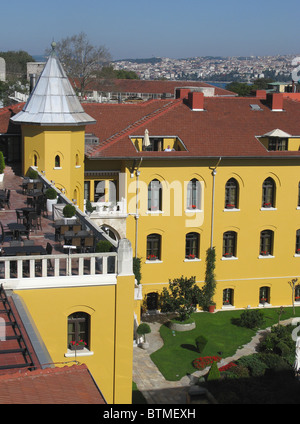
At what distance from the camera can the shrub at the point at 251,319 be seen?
4009cm

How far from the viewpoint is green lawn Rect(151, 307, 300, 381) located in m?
34.6

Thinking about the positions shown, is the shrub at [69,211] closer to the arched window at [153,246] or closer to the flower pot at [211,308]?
the arched window at [153,246]

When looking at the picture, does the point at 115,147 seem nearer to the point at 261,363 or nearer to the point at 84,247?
the point at 261,363

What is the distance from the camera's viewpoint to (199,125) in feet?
143

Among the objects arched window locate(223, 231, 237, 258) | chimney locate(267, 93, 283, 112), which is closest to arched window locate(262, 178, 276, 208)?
arched window locate(223, 231, 237, 258)

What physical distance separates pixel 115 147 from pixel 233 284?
460 inches

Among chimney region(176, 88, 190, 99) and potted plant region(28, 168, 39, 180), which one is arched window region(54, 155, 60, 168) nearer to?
potted plant region(28, 168, 39, 180)

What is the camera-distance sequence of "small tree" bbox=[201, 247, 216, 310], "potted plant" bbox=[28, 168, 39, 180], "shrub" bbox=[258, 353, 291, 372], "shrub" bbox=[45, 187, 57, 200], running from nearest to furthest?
"shrub" bbox=[45, 187, 57, 200] → "potted plant" bbox=[28, 168, 39, 180] → "shrub" bbox=[258, 353, 291, 372] → "small tree" bbox=[201, 247, 216, 310]

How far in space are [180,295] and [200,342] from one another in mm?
6688

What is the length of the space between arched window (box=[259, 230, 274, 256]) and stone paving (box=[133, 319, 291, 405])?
7544 mm

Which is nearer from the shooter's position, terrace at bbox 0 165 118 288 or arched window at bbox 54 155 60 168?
terrace at bbox 0 165 118 288

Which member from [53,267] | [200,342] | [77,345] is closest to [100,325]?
[77,345]

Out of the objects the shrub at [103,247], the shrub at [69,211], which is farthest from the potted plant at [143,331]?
the shrub at [103,247]

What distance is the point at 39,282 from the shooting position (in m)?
18.4
